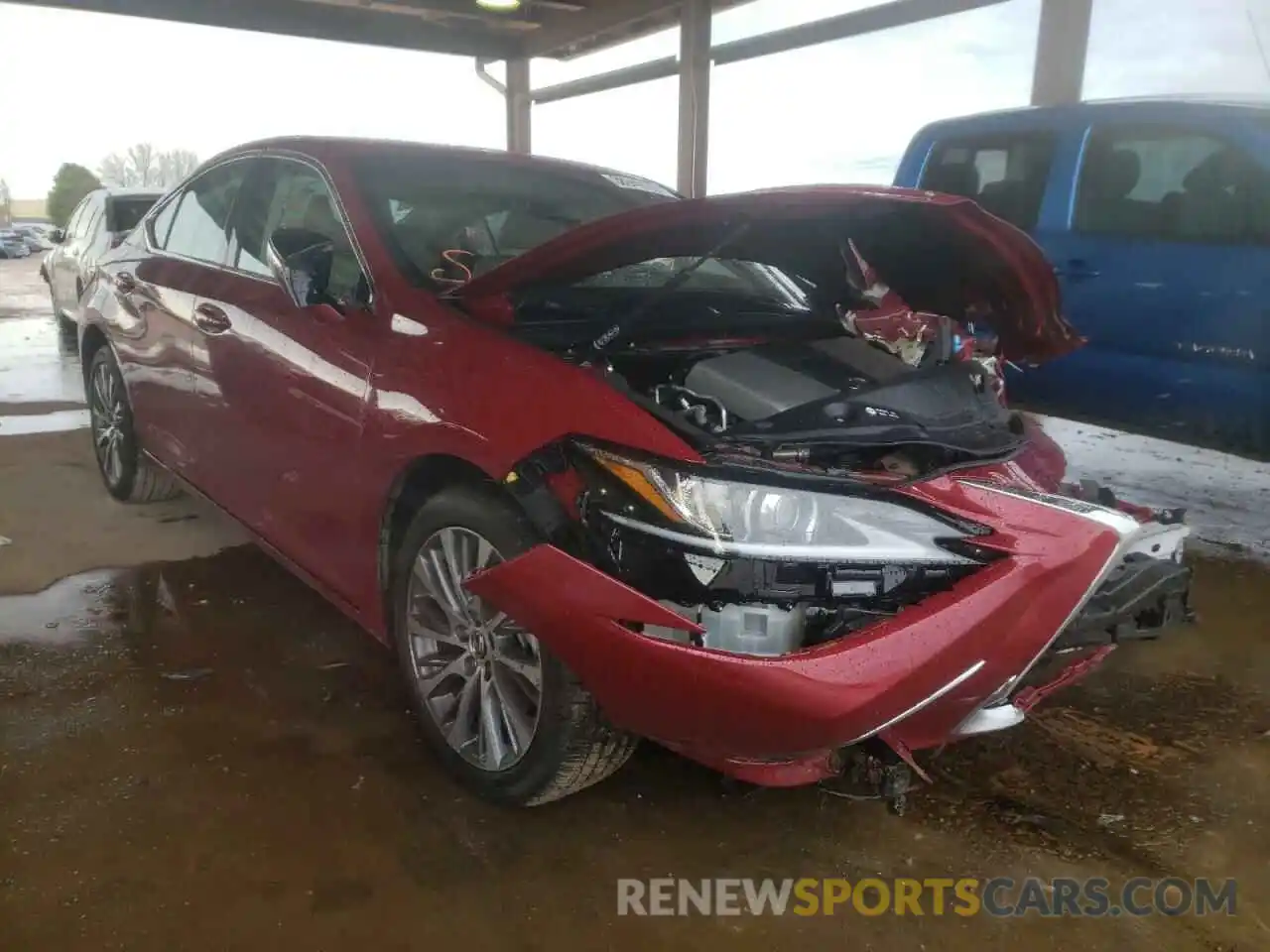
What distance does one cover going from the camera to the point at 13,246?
17.9 m

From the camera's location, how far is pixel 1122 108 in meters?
4.39

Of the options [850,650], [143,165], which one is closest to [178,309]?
[850,650]

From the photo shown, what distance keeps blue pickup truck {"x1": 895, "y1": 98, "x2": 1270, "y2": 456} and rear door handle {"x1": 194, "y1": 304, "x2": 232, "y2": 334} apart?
3.51 metres

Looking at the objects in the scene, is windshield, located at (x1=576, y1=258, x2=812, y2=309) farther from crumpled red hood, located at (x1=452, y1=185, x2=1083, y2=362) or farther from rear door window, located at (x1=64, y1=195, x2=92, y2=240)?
rear door window, located at (x1=64, y1=195, x2=92, y2=240)

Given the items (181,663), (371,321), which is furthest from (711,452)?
(181,663)

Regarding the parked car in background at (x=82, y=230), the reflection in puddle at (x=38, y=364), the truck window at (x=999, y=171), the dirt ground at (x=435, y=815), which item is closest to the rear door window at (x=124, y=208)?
the parked car in background at (x=82, y=230)

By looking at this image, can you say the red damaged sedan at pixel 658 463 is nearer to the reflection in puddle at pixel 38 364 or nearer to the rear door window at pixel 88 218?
the reflection in puddle at pixel 38 364

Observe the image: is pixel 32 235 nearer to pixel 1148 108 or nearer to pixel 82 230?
pixel 82 230

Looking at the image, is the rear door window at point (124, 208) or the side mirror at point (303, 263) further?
the rear door window at point (124, 208)

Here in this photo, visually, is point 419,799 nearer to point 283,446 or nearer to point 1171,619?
point 283,446

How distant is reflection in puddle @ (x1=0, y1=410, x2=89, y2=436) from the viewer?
564cm

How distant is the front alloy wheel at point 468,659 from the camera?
202cm

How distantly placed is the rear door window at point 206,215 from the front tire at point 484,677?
1563 mm

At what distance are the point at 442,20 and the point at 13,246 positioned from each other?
11684mm
